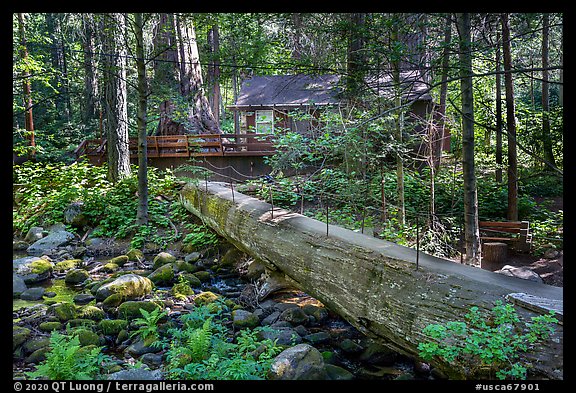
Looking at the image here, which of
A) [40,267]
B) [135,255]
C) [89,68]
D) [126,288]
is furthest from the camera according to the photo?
[89,68]

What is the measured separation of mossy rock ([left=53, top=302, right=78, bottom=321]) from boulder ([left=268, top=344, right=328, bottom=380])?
3405 millimetres

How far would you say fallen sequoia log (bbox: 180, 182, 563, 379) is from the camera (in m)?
3.40

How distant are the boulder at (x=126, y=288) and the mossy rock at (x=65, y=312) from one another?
705 mm

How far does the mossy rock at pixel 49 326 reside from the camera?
5.52m

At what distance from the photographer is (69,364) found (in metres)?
4.04

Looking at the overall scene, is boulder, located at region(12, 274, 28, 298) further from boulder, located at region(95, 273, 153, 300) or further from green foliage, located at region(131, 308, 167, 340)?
green foliage, located at region(131, 308, 167, 340)

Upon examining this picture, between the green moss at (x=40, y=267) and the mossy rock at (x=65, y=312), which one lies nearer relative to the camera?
the mossy rock at (x=65, y=312)

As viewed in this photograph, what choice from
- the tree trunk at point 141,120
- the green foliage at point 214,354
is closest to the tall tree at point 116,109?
the tree trunk at point 141,120

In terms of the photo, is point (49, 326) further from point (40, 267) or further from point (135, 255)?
point (135, 255)

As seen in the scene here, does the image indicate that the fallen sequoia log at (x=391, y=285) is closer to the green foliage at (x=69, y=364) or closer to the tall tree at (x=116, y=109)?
the green foliage at (x=69, y=364)

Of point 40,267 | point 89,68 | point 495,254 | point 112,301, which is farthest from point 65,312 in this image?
point 89,68

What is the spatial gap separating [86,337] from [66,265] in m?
4.40

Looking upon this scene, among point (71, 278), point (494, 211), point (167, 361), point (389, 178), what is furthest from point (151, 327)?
point (494, 211)
